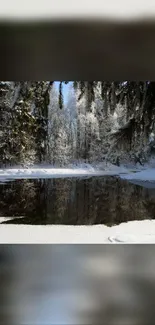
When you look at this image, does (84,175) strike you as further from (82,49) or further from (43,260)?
(82,49)

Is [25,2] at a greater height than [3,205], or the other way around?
[25,2]

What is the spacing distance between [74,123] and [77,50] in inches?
17.0

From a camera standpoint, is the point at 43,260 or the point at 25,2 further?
the point at 43,260

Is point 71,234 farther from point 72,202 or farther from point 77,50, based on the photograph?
point 77,50

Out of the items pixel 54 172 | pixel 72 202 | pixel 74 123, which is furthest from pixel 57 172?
pixel 74 123

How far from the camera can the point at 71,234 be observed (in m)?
2.18

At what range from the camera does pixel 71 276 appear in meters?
2.16

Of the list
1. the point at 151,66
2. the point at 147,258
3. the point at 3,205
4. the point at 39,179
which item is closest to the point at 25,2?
the point at 151,66

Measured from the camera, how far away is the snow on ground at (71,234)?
7.16 feet

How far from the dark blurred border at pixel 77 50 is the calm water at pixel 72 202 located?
2.17 feet

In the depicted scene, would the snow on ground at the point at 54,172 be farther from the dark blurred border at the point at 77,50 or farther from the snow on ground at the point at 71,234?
the dark blurred border at the point at 77,50

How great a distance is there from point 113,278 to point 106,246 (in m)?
0.19

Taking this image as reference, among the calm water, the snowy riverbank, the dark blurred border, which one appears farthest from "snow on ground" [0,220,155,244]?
the dark blurred border

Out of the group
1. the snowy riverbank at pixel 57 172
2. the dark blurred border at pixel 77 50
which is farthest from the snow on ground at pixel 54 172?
the dark blurred border at pixel 77 50
